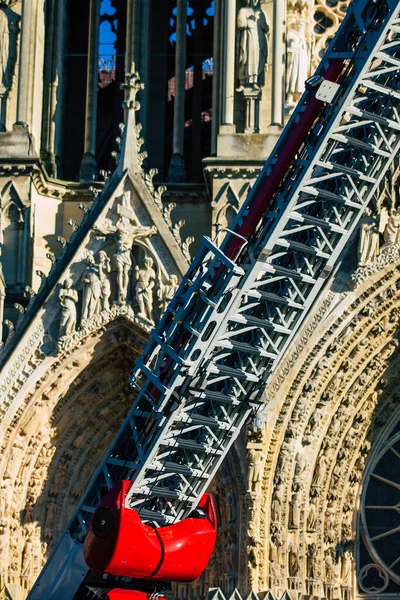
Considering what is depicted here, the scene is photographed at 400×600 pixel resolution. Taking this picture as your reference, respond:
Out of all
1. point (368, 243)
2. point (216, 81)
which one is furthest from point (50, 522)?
point (216, 81)

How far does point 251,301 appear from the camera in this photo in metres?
17.4

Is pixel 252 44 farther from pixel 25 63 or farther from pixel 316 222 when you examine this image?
pixel 316 222

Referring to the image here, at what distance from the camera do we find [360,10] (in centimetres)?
1762

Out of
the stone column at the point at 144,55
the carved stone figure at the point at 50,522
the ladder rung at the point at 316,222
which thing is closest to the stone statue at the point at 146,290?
the carved stone figure at the point at 50,522

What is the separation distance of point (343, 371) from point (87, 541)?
532 centimetres

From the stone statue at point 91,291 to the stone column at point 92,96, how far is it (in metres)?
2.06

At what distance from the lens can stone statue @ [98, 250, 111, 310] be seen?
21.1 meters

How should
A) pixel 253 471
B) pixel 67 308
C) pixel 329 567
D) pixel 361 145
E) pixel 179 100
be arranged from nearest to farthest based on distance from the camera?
pixel 361 145
pixel 253 471
pixel 329 567
pixel 67 308
pixel 179 100

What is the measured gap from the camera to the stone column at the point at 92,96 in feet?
75.2

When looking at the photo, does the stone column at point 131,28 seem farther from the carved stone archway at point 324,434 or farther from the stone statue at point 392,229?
the carved stone archway at point 324,434

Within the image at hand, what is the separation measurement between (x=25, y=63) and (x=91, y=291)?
11.0 ft

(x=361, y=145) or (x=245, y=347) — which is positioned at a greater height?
(x=361, y=145)

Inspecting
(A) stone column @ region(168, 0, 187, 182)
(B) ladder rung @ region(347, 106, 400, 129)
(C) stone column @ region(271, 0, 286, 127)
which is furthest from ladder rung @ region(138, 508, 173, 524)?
(A) stone column @ region(168, 0, 187, 182)

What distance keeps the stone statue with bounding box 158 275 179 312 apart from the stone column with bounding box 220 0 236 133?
2.10 meters
